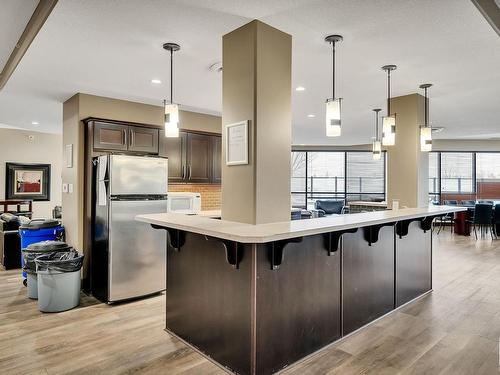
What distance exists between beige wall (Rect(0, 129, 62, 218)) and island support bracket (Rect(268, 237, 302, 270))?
8.01 metres

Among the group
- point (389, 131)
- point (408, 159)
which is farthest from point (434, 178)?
point (389, 131)

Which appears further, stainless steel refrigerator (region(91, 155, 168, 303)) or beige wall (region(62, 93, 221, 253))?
beige wall (region(62, 93, 221, 253))

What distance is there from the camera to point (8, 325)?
3.21 metres

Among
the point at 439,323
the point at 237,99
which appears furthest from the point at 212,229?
the point at 439,323

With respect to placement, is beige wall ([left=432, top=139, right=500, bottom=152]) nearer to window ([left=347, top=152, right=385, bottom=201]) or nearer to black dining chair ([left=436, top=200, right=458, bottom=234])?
black dining chair ([left=436, top=200, right=458, bottom=234])

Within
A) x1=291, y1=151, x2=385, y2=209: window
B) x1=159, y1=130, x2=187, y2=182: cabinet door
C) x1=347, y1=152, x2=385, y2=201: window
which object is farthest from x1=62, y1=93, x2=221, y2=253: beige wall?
x1=347, y1=152, x2=385, y2=201: window

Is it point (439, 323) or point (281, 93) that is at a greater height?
point (281, 93)

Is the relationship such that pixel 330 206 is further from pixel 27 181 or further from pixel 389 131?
pixel 27 181

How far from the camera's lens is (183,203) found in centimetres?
484

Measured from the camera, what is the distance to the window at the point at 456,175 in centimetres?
1046

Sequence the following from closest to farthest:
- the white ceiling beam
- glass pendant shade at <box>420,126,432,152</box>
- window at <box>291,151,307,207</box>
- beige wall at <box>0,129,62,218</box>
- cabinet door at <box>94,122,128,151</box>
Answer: the white ceiling beam < glass pendant shade at <box>420,126,432,152</box> < cabinet door at <box>94,122,128,151</box> < beige wall at <box>0,129,62,218</box> < window at <box>291,151,307,207</box>

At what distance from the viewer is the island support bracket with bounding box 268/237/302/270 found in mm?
2322

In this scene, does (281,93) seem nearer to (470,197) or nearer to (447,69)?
(447,69)

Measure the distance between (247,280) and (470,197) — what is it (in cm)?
1046
